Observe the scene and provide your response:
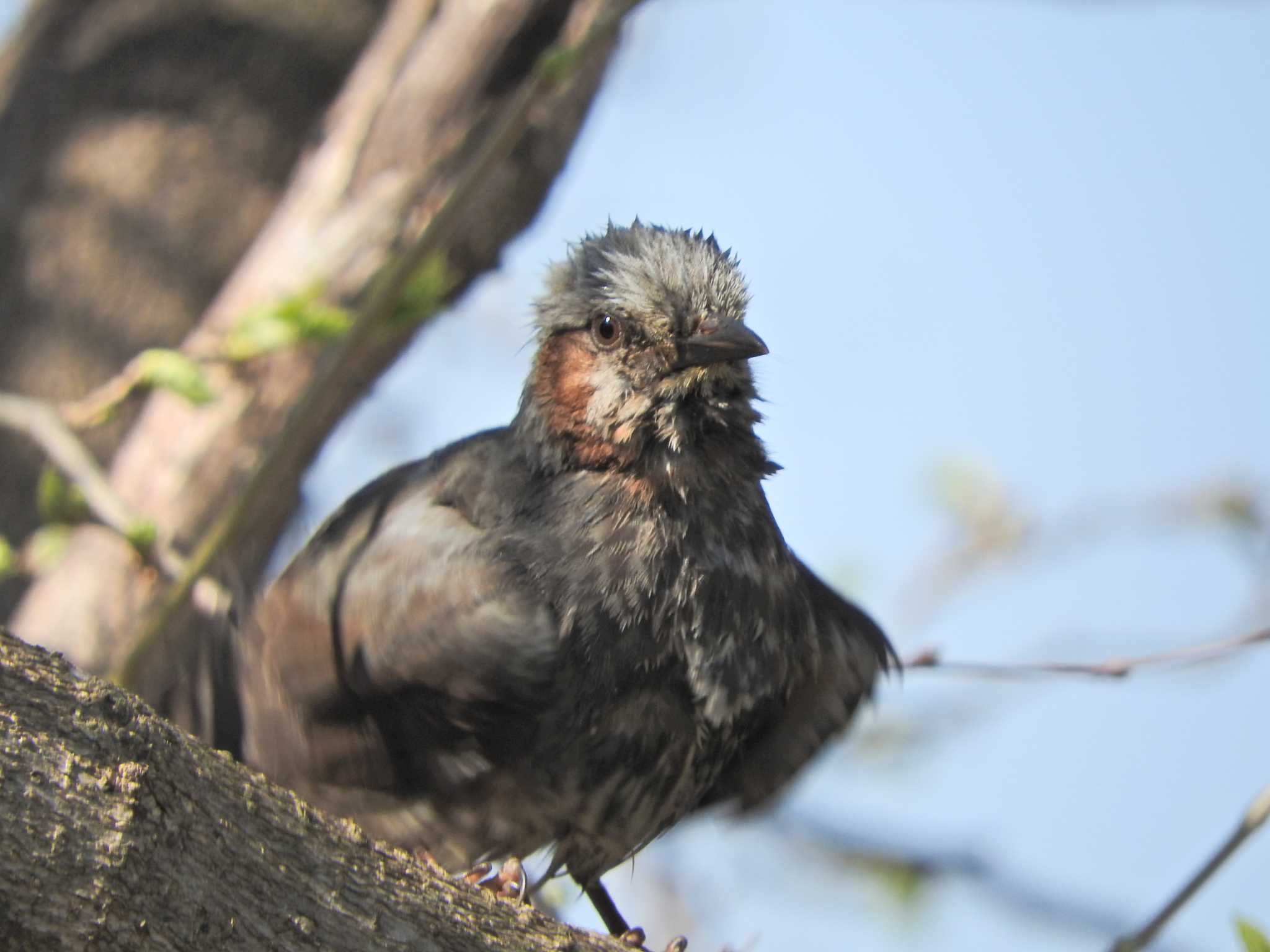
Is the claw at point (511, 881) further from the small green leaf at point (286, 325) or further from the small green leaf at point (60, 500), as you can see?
the small green leaf at point (60, 500)

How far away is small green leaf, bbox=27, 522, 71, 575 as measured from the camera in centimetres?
380

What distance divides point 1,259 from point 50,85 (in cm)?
58

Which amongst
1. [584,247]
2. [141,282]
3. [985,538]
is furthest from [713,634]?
[985,538]

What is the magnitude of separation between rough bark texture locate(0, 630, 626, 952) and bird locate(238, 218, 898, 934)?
99cm

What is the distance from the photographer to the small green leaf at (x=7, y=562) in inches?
142

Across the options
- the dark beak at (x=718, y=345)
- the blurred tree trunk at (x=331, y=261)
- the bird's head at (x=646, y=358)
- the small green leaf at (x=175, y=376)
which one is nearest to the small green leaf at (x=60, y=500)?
the blurred tree trunk at (x=331, y=261)

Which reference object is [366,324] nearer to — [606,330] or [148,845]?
[606,330]

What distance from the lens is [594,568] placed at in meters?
3.35

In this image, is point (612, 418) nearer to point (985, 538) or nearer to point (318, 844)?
point (318, 844)

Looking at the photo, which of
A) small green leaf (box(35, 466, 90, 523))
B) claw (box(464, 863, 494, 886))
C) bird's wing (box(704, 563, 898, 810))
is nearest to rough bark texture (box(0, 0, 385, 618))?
small green leaf (box(35, 466, 90, 523))

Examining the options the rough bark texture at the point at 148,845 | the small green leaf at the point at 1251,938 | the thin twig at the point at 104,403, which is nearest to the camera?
the rough bark texture at the point at 148,845

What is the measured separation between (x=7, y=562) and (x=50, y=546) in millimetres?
164

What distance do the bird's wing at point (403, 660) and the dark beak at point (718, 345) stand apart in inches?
18.9

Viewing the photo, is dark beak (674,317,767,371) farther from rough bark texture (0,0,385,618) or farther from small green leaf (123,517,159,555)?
rough bark texture (0,0,385,618)
